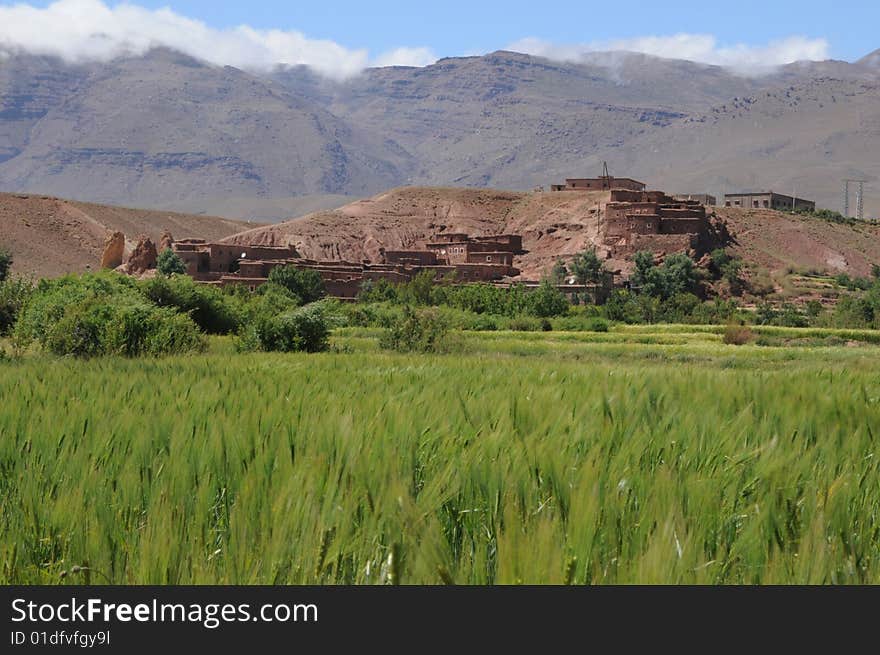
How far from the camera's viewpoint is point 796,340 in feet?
116

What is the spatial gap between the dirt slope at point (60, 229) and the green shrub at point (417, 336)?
169 ft

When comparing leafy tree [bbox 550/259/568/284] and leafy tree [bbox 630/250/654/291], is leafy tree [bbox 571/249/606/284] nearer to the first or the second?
leafy tree [bbox 550/259/568/284]

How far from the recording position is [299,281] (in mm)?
53875

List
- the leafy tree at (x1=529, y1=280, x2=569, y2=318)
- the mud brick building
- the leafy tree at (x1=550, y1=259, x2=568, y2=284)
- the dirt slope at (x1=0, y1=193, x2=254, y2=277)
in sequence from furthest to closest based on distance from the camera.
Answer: the dirt slope at (x1=0, y1=193, x2=254, y2=277) < the mud brick building < the leafy tree at (x1=550, y1=259, x2=568, y2=284) < the leafy tree at (x1=529, y1=280, x2=569, y2=318)

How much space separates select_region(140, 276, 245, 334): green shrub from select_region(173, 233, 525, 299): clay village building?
2213cm

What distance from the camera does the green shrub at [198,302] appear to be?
29531 mm

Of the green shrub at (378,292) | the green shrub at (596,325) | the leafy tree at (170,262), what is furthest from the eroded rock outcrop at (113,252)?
the green shrub at (596,325)

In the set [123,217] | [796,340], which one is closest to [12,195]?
[123,217]

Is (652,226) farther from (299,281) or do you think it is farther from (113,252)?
(113,252)

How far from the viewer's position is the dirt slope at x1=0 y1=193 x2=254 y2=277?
264ft

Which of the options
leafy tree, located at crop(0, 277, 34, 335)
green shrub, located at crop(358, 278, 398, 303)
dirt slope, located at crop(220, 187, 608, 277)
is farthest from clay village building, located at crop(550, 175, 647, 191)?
leafy tree, located at crop(0, 277, 34, 335)
